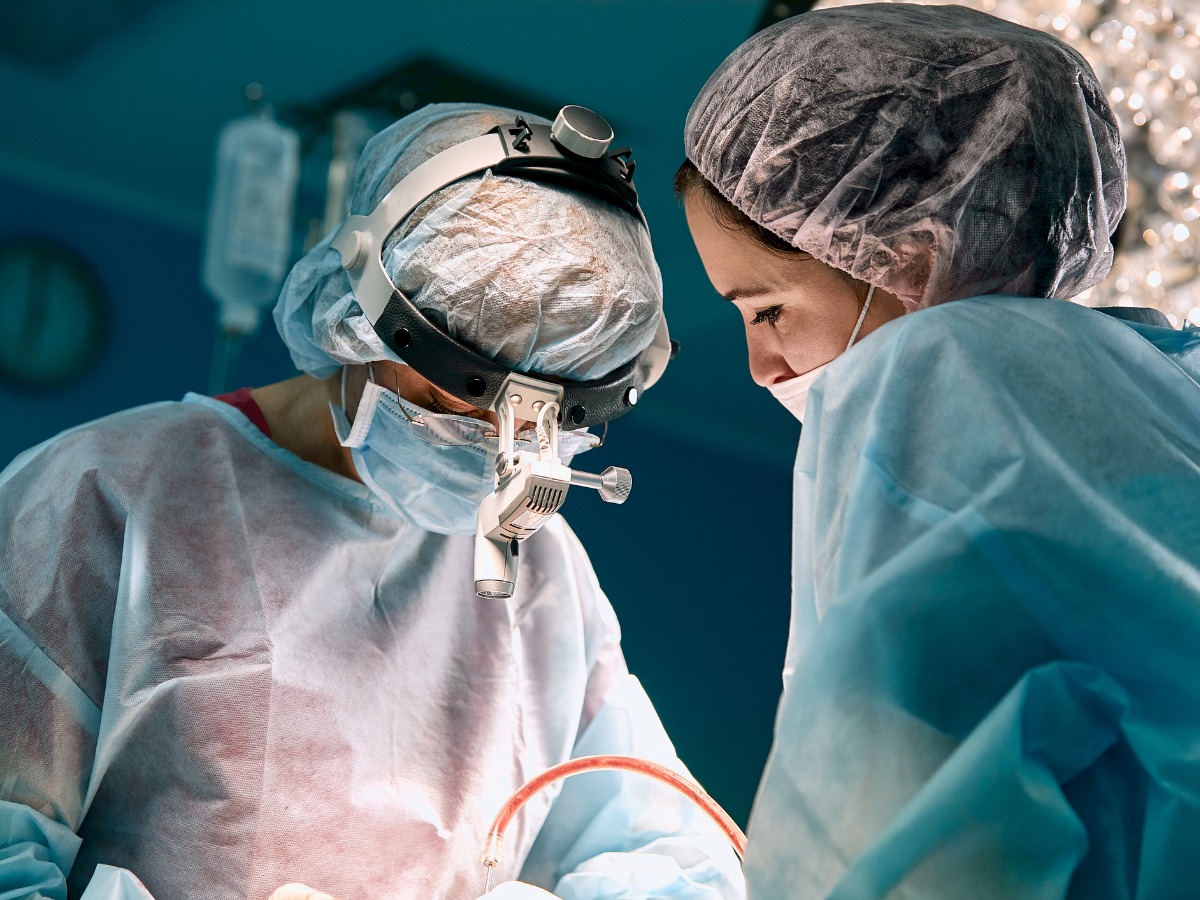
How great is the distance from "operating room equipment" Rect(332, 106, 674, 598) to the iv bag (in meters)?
1.62

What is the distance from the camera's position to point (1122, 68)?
108 inches

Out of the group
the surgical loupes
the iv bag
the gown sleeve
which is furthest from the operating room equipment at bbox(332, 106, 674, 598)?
the iv bag

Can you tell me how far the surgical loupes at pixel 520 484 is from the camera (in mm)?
1355

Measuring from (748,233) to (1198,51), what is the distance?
2.10 metres

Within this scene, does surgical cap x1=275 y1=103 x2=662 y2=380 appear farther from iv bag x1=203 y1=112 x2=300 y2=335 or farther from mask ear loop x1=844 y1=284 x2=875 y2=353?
iv bag x1=203 y1=112 x2=300 y2=335

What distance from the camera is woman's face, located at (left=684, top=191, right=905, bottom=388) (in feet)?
4.11

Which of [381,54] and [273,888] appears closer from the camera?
[273,888]

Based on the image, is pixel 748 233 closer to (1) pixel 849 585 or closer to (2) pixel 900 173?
(2) pixel 900 173

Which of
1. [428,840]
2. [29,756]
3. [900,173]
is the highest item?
[900,173]

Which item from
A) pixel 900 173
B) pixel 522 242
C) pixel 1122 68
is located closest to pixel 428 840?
pixel 522 242

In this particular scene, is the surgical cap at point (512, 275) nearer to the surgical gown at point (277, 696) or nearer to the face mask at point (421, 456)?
the face mask at point (421, 456)

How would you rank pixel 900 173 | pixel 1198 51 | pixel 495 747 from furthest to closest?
pixel 1198 51 → pixel 495 747 → pixel 900 173

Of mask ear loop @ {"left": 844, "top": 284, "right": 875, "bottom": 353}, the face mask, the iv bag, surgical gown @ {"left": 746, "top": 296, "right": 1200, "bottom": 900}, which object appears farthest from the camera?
the iv bag

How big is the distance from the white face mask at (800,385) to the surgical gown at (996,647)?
299mm
